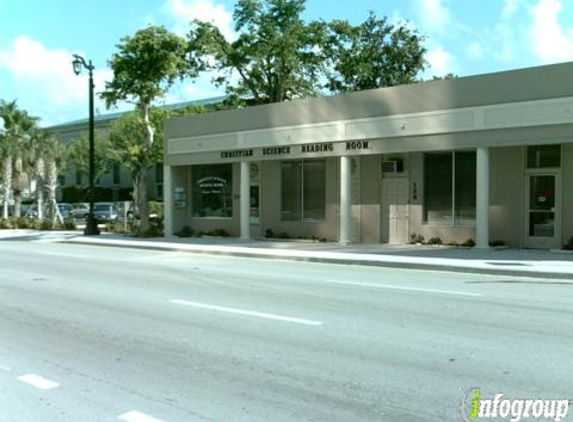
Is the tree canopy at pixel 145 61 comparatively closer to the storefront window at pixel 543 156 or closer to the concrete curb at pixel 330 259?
the concrete curb at pixel 330 259

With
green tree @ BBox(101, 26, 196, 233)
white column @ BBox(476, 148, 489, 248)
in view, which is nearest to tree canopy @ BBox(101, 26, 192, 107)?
green tree @ BBox(101, 26, 196, 233)

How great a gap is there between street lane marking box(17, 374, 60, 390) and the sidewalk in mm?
10717

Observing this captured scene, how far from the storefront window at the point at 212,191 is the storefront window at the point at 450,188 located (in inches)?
356

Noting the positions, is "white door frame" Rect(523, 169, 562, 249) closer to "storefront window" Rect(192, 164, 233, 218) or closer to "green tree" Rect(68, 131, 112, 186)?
"storefront window" Rect(192, 164, 233, 218)

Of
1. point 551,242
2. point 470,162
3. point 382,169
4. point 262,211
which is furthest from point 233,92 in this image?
point 551,242

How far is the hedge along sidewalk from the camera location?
47.2 ft

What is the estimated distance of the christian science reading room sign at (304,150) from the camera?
836 inches

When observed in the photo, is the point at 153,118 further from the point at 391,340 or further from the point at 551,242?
the point at 391,340

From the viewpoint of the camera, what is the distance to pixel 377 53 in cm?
3859

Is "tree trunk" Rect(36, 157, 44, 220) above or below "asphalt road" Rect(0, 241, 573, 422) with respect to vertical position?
above

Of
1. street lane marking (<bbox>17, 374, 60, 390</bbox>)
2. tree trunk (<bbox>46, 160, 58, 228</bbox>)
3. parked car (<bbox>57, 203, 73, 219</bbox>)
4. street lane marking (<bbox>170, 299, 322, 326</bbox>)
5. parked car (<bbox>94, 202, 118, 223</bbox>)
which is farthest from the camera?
parked car (<bbox>94, 202, 118, 223</bbox>)

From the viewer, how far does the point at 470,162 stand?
19766mm

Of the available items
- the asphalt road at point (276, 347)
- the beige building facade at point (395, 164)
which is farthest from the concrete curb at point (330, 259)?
the beige building facade at point (395, 164)

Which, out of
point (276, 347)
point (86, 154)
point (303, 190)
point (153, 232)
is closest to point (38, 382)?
point (276, 347)
